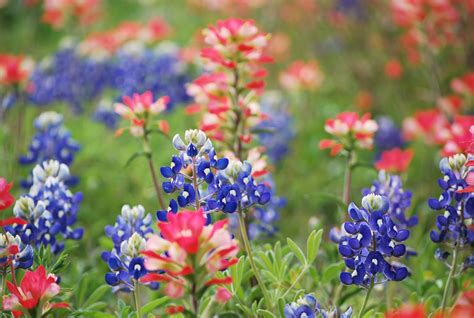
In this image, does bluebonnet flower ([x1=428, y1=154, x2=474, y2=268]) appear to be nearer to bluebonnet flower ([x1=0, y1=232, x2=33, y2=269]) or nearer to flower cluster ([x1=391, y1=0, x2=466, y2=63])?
bluebonnet flower ([x1=0, y1=232, x2=33, y2=269])

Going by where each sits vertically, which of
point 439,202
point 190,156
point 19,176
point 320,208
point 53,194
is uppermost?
point 190,156

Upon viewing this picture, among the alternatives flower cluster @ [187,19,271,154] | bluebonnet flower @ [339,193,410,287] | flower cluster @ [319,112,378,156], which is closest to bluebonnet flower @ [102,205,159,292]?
flower cluster @ [187,19,271,154]

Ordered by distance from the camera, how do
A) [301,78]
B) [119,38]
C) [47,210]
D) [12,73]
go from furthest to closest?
1. [119,38]
2. [301,78]
3. [12,73]
4. [47,210]

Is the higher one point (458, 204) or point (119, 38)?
point (458, 204)

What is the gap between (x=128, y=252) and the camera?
1.59m

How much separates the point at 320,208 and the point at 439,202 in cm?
181

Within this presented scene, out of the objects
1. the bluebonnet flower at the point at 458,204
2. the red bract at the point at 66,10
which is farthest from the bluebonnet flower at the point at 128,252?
the red bract at the point at 66,10

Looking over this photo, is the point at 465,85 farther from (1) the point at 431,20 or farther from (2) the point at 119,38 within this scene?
(2) the point at 119,38

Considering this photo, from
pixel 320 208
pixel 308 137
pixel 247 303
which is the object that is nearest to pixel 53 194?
pixel 247 303

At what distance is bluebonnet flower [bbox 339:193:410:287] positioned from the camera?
1538mm

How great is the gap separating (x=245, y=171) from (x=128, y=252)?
0.38m

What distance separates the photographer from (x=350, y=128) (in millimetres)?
2041

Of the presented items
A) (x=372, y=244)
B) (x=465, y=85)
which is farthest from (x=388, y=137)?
(x=372, y=244)

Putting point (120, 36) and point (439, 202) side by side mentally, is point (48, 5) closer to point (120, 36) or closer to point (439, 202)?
point (120, 36)
